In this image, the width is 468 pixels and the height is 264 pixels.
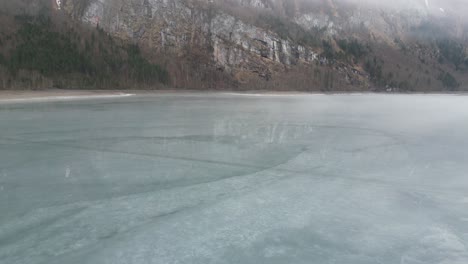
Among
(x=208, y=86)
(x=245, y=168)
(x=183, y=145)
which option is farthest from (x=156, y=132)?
(x=208, y=86)

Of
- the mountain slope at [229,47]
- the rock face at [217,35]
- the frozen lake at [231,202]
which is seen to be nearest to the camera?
the frozen lake at [231,202]

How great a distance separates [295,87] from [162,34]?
42028 mm

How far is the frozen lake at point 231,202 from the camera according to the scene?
4.71 m

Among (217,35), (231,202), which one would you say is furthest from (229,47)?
(231,202)

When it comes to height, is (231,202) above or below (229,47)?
below

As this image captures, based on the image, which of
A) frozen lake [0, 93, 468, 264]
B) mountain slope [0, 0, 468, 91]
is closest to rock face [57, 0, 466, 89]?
mountain slope [0, 0, 468, 91]

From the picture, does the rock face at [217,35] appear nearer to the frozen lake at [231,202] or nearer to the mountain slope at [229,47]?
the mountain slope at [229,47]

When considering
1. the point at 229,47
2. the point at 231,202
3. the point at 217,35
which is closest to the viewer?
the point at 231,202

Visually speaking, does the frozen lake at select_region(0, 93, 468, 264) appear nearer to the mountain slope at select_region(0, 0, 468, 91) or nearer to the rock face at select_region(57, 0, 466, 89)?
the mountain slope at select_region(0, 0, 468, 91)

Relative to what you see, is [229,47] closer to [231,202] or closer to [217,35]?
[217,35]

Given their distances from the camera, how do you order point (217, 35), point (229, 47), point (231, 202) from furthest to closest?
point (217, 35) → point (229, 47) → point (231, 202)

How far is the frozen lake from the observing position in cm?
471

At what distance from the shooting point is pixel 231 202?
260 inches

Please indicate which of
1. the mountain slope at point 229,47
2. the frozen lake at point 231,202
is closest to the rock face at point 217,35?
the mountain slope at point 229,47
